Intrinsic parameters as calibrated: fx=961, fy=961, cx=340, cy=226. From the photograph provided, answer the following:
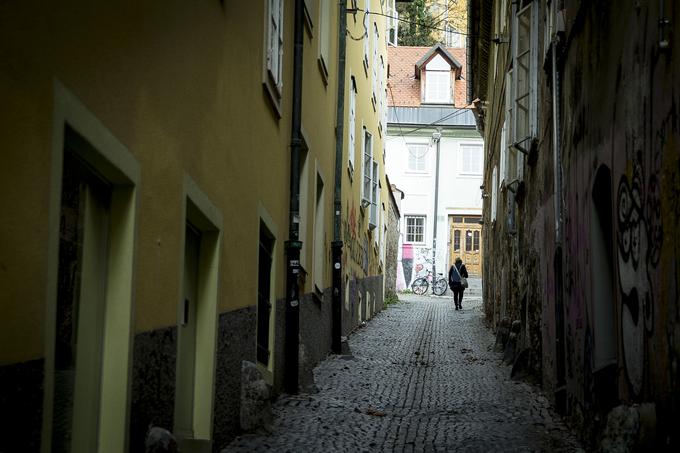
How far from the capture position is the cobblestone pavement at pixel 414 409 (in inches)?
288

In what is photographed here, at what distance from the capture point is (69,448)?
407 centimetres

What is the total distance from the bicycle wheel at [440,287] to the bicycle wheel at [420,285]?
0.41 meters

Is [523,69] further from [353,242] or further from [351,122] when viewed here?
[353,242]

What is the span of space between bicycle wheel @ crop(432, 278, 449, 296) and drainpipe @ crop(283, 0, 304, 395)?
93.0ft

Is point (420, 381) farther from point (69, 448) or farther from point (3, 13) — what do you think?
point (3, 13)

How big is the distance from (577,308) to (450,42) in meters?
51.2

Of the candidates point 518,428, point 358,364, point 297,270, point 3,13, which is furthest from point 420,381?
point 3,13

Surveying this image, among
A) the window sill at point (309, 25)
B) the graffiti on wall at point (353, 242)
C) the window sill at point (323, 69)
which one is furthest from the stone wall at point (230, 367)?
the graffiti on wall at point (353, 242)

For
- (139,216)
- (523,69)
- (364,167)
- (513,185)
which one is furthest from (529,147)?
(364,167)

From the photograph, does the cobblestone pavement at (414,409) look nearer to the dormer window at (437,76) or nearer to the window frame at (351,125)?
the window frame at (351,125)

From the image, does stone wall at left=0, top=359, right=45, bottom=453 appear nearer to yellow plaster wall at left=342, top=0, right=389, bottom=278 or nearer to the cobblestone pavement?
the cobblestone pavement

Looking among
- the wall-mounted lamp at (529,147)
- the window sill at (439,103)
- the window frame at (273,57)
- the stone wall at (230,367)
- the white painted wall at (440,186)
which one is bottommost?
the stone wall at (230,367)

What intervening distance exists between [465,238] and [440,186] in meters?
2.59

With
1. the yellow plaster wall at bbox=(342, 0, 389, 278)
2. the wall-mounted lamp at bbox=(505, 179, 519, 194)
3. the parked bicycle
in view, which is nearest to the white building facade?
the parked bicycle
